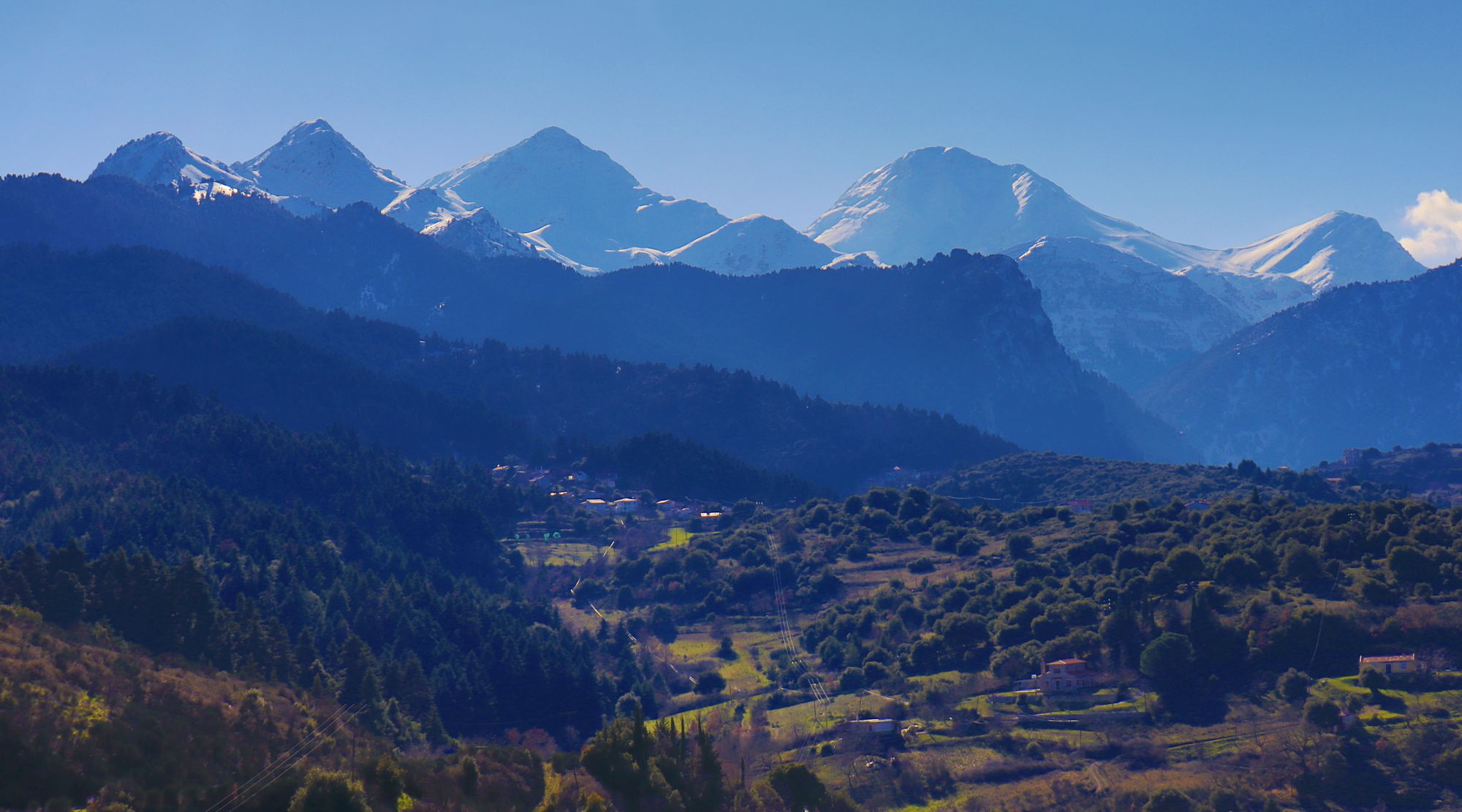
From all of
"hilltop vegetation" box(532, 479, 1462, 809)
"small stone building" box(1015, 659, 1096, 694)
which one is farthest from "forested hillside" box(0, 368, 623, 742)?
"small stone building" box(1015, 659, 1096, 694)

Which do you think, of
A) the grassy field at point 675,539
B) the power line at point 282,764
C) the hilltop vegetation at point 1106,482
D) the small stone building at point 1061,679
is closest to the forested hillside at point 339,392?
the hilltop vegetation at point 1106,482

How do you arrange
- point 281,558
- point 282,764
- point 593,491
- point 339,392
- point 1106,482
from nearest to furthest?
point 282,764 → point 281,558 → point 593,491 → point 1106,482 → point 339,392

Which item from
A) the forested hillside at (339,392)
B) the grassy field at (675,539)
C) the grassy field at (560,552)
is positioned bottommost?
the grassy field at (560,552)

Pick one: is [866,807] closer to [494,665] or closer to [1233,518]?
[494,665]

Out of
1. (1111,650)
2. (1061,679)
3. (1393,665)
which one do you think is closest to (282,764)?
(1061,679)

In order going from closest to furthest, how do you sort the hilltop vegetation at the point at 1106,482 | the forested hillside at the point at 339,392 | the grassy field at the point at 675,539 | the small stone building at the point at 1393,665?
1. the small stone building at the point at 1393,665
2. the grassy field at the point at 675,539
3. the hilltop vegetation at the point at 1106,482
4. the forested hillside at the point at 339,392

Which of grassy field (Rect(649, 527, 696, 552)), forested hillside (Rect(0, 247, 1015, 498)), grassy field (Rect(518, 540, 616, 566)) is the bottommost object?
grassy field (Rect(518, 540, 616, 566))

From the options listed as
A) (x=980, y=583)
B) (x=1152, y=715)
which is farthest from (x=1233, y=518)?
(x=1152, y=715)

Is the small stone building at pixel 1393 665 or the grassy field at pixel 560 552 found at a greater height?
the small stone building at pixel 1393 665

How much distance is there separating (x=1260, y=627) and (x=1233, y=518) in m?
26.8

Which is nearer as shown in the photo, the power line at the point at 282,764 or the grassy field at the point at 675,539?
the power line at the point at 282,764

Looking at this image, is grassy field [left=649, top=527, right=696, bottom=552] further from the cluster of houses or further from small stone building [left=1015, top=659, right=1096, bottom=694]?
small stone building [left=1015, top=659, right=1096, bottom=694]

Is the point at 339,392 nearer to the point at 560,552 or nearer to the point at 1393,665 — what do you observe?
the point at 560,552

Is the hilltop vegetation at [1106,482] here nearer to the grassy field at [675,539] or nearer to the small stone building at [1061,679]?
the grassy field at [675,539]
